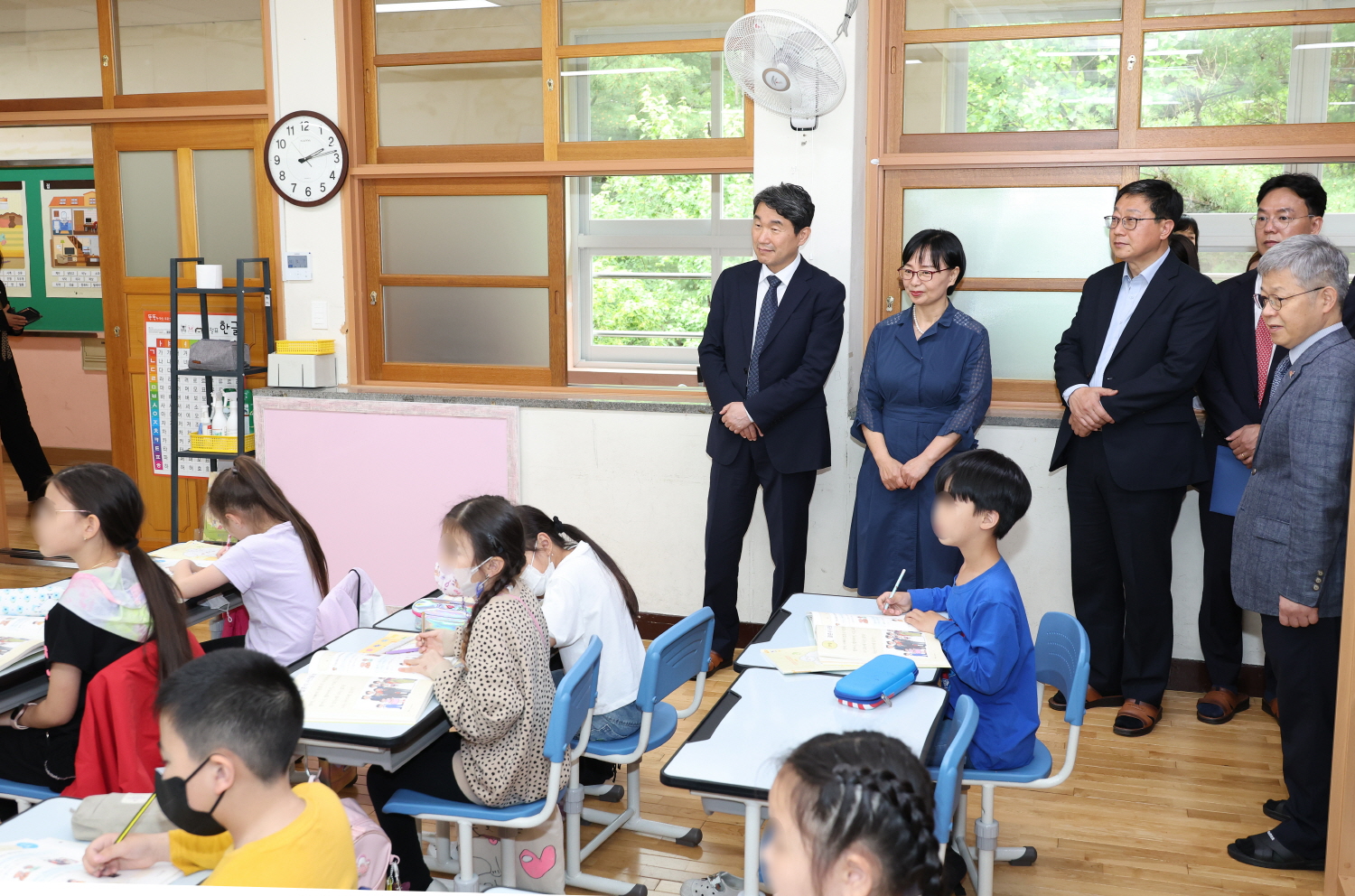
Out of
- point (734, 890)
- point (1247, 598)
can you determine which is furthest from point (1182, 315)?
point (734, 890)

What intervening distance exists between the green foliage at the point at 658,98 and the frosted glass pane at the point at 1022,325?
1.25 m

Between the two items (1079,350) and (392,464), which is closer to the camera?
(1079,350)

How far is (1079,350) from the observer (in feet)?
12.3

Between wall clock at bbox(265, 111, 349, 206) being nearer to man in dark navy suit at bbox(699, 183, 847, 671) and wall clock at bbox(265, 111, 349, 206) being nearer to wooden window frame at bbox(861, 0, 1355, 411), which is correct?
man in dark navy suit at bbox(699, 183, 847, 671)

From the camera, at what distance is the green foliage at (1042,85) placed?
13.1ft

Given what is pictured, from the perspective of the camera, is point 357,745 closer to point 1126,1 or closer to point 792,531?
point 792,531

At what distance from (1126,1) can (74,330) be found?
7218 millimetres

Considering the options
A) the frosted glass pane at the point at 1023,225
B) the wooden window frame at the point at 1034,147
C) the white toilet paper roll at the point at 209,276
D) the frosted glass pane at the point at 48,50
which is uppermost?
the frosted glass pane at the point at 48,50

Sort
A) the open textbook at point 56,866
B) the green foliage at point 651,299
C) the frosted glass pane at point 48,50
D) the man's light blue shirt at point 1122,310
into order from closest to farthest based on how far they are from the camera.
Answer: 1. the open textbook at point 56,866
2. the man's light blue shirt at point 1122,310
3. the green foliage at point 651,299
4. the frosted glass pane at point 48,50

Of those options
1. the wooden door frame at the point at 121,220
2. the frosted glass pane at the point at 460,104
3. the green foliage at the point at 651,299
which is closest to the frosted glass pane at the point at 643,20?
the frosted glass pane at the point at 460,104

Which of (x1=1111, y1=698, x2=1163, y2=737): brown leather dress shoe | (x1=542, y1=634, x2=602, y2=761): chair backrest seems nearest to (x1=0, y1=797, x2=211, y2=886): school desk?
(x1=542, y1=634, x2=602, y2=761): chair backrest

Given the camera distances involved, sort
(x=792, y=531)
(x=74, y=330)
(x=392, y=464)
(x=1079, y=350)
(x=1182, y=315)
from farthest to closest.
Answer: (x=74, y=330), (x=392, y=464), (x=792, y=531), (x=1079, y=350), (x=1182, y=315)

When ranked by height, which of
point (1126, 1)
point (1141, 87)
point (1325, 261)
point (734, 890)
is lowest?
point (734, 890)

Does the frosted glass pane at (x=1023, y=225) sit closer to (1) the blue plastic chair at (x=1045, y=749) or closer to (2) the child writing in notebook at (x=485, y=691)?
(1) the blue plastic chair at (x=1045, y=749)
